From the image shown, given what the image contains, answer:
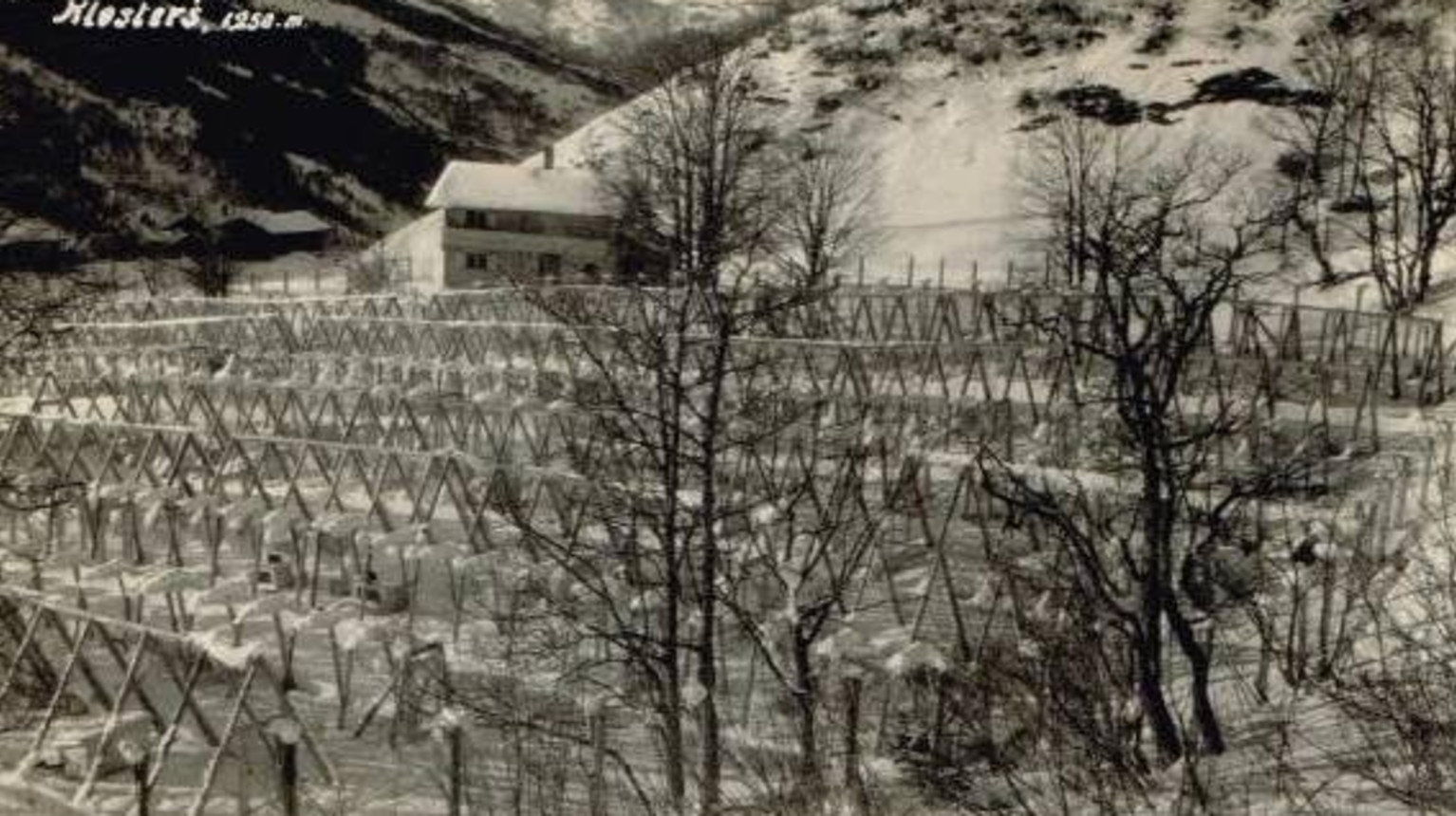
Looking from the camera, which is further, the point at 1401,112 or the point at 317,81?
the point at 317,81

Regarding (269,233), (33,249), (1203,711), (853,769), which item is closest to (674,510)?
(853,769)

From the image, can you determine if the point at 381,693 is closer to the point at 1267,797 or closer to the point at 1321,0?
the point at 1267,797

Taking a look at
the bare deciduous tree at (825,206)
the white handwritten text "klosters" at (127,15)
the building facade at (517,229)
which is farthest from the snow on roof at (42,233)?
the bare deciduous tree at (825,206)

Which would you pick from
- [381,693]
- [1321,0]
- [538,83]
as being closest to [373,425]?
[381,693]

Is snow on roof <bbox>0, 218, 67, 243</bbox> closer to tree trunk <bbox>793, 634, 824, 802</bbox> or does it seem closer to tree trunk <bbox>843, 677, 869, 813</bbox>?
tree trunk <bbox>793, 634, 824, 802</bbox>

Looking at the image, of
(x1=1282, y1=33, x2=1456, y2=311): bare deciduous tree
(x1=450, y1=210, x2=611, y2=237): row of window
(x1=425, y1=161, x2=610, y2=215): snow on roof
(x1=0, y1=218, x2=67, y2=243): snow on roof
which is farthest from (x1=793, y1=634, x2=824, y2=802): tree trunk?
(x1=0, y1=218, x2=67, y2=243): snow on roof

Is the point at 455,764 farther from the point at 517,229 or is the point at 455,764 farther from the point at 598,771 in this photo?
the point at 517,229
